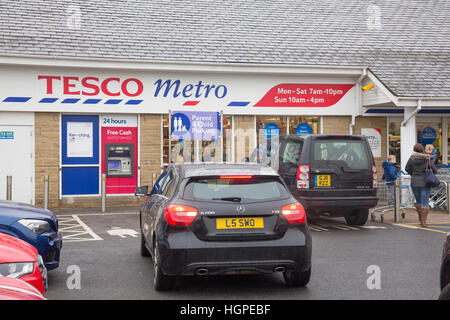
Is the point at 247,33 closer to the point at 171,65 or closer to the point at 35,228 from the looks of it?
the point at 171,65

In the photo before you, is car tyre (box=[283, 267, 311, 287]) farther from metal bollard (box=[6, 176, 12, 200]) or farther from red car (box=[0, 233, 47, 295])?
metal bollard (box=[6, 176, 12, 200])

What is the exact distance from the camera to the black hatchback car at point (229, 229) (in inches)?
252

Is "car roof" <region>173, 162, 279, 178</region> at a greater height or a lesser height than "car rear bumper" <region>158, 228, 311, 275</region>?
greater

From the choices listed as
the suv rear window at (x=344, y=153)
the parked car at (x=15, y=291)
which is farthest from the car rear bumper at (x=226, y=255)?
the suv rear window at (x=344, y=153)

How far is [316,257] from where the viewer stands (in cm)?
906

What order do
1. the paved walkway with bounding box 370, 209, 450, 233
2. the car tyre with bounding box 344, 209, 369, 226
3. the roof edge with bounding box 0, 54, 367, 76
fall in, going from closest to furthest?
the paved walkway with bounding box 370, 209, 450, 233, the car tyre with bounding box 344, 209, 369, 226, the roof edge with bounding box 0, 54, 367, 76

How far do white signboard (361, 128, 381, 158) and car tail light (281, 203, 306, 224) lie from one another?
13.7 meters

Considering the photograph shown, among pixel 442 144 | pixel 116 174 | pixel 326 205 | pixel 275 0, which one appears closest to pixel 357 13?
pixel 275 0

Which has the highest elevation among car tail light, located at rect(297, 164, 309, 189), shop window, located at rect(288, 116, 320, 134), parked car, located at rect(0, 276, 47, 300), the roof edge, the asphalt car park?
the roof edge

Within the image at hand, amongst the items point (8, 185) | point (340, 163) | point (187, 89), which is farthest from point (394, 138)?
point (8, 185)

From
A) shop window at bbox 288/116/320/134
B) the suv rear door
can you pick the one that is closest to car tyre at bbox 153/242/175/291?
the suv rear door

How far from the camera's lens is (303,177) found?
1228 centimetres

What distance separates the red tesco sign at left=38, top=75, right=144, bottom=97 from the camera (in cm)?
1697

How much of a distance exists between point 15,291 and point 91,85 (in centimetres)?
1439
